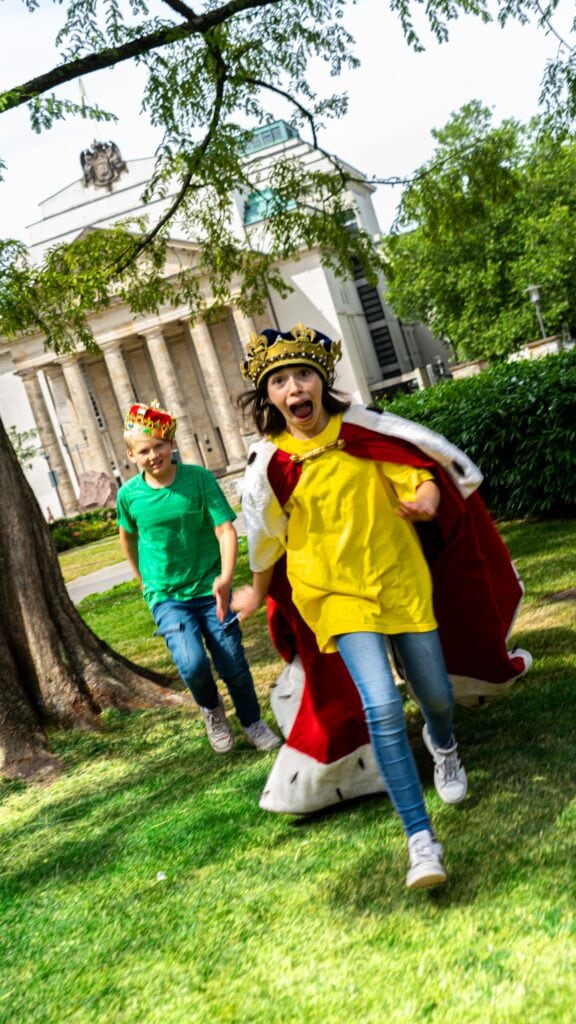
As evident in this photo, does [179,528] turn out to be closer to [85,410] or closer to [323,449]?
[323,449]

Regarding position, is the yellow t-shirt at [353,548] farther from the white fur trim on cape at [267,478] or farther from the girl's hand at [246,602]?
the girl's hand at [246,602]

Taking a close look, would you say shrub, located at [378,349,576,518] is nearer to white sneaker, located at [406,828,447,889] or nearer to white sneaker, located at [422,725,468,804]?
white sneaker, located at [422,725,468,804]

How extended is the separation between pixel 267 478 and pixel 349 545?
423mm

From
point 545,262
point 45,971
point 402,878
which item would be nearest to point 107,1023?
point 45,971

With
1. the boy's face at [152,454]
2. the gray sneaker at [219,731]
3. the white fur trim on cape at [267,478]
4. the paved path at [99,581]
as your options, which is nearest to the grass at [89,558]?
the paved path at [99,581]

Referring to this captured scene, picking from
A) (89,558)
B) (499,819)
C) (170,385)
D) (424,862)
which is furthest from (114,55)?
(170,385)

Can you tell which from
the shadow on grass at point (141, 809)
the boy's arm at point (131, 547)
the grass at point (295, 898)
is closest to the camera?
the grass at point (295, 898)

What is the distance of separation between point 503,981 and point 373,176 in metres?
11.6

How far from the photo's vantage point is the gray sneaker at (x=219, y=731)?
634 centimetres

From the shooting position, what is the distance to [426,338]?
95438 mm

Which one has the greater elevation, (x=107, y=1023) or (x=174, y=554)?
(x=174, y=554)

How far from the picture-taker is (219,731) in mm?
6371

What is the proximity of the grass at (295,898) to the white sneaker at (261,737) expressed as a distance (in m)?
0.07

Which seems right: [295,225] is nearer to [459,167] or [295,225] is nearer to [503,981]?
[459,167]
